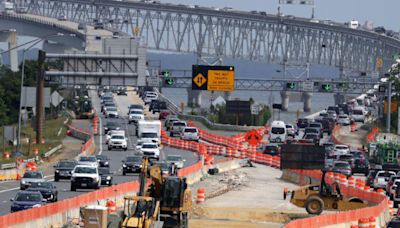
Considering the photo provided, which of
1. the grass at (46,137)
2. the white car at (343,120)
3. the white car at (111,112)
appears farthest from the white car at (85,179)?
the white car at (343,120)

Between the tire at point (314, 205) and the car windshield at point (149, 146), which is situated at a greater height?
the tire at point (314, 205)

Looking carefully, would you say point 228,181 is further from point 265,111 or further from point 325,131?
point 265,111

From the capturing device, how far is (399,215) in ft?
154

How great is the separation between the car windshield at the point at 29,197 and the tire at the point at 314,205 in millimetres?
10193

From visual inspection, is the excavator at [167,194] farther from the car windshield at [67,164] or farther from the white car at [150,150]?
the white car at [150,150]

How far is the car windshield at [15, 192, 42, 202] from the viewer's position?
155 feet

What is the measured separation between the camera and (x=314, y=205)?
5212 centimetres

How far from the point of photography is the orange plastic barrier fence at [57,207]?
1451 inches

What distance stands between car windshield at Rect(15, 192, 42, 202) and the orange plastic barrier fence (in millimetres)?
1851

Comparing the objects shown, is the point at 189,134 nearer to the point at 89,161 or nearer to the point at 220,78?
the point at 220,78

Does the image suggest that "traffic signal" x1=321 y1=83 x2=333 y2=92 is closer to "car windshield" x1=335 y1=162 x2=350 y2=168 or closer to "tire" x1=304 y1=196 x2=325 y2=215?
"car windshield" x1=335 y1=162 x2=350 y2=168

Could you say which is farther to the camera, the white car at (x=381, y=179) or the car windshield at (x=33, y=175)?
the white car at (x=381, y=179)

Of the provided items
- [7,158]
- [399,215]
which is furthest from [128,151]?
[399,215]

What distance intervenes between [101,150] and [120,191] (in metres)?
44.6
